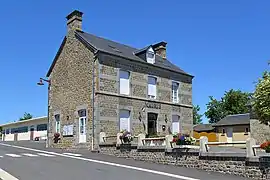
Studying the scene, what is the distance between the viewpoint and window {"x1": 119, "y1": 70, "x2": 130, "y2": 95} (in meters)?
23.0

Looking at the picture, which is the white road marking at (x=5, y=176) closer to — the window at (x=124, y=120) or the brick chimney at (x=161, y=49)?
the window at (x=124, y=120)

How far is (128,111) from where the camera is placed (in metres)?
23.2

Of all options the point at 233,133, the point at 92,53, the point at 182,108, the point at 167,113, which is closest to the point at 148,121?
the point at 167,113

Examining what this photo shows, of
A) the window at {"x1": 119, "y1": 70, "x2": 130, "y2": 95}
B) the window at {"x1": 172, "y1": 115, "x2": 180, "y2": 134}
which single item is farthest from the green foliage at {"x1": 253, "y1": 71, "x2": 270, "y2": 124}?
the window at {"x1": 172, "y1": 115, "x2": 180, "y2": 134}

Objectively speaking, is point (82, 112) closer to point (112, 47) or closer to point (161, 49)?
point (112, 47)

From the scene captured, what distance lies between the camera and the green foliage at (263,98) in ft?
44.4

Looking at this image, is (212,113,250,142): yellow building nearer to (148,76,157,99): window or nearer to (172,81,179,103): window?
(172,81,179,103): window

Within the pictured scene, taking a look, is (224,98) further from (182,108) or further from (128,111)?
(128,111)

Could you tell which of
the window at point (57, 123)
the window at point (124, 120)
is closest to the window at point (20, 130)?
the window at point (57, 123)

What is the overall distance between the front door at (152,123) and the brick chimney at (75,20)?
822 centimetres

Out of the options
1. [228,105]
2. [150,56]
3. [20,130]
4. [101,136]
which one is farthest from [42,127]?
[228,105]

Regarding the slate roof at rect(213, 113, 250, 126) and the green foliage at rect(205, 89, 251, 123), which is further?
the green foliage at rect(205, 89, 251, 123)

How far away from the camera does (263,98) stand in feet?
44.9

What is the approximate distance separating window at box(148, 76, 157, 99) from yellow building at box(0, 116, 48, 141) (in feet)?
67.5
